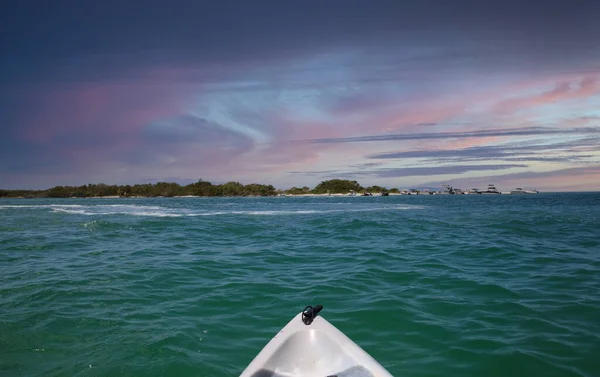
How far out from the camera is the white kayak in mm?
4324

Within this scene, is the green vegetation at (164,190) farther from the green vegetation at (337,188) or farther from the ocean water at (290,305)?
the ocean water at (290,305)

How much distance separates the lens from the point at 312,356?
4859 millimetres

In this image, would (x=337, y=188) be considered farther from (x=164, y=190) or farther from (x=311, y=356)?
(x=311, y=356)

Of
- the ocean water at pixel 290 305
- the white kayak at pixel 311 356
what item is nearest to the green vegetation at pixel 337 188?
the ocean water at pixel 290 305

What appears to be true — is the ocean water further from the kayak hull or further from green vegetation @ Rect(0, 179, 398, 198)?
green vegetation @ Rect(0, 179, 398, 198)

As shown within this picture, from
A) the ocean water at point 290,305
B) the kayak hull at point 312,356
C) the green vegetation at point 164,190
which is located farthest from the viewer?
the green vegetation at point 164,190

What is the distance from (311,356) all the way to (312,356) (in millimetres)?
14

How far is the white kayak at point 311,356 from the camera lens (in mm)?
4324

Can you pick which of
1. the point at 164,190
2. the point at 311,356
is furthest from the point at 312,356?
the point at 164,190

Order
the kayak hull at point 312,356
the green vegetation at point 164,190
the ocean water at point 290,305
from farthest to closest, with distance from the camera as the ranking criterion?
the green vegetation at point 164,190, the ocean water at point 290,305, the kayak hull at point 312,356

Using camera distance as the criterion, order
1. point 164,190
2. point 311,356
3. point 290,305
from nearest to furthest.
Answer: point 311,356, point 290,305, point 164,190

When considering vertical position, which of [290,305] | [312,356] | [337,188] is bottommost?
[290,305]

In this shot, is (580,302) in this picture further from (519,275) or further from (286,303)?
(286,303)

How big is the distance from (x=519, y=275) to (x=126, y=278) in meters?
11.6
